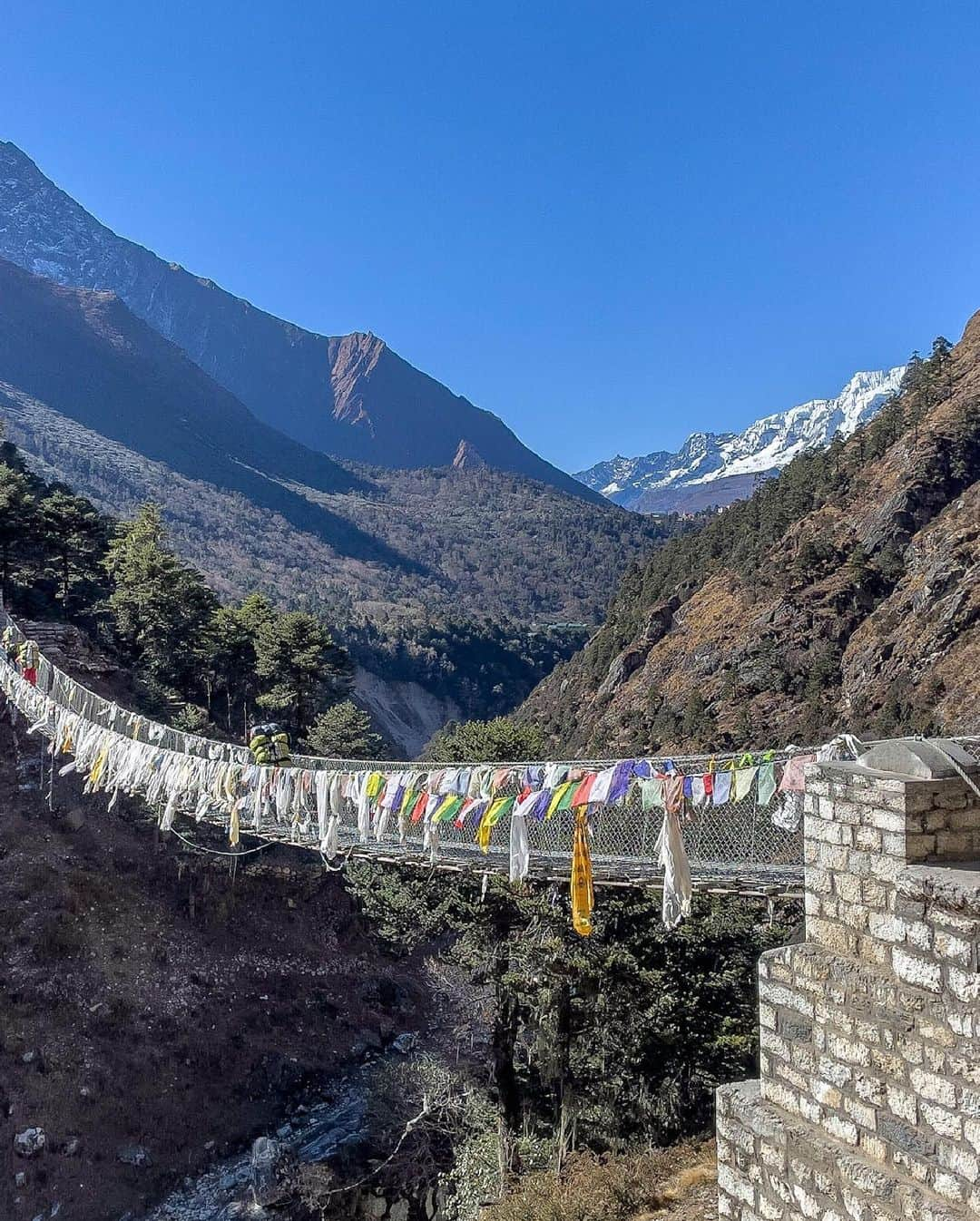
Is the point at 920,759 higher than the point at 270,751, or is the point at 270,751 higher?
the point at 920,759

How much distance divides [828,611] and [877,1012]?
3789 cm

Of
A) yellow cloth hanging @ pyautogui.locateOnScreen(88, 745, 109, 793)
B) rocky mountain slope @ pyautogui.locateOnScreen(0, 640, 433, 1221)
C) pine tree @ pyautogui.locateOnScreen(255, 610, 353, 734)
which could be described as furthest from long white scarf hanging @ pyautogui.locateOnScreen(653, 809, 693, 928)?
pine tree @ pyautogui.locateOnScreen(255, 610, 353, 734)

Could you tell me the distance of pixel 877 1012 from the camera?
3.04 meters

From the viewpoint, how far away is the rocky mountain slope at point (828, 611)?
103 ft

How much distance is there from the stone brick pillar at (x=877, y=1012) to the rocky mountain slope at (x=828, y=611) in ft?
80.8

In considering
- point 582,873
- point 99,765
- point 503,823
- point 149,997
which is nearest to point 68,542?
point 149,997

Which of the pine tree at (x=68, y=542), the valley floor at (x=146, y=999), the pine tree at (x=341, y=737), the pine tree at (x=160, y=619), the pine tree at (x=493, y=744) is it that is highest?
the pine tree at (x=68, y=542)

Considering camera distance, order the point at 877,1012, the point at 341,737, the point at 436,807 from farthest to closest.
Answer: the point at 341,737 < the point at 436,807 < the point at 877,1012

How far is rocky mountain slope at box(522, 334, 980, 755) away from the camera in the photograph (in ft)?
103

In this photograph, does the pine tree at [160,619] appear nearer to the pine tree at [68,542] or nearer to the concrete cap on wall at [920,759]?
the pine tree at [68,542]

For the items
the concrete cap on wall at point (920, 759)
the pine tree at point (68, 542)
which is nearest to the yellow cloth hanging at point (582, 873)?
the concrete cap on wall at point (920, 759)

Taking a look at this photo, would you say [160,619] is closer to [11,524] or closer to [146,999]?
[11,524]

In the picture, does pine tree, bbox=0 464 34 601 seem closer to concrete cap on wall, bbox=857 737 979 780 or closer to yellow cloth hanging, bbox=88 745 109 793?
yellow cloth hanging, bbox=88 745 109 793

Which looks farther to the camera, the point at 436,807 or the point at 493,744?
the point at 493,744
